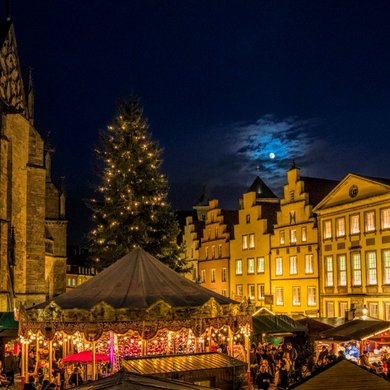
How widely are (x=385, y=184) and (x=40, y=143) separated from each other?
2117cm

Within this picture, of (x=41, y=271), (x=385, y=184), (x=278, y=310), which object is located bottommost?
(x=278, y=310)

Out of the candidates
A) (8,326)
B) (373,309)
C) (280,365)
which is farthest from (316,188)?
(280,365)

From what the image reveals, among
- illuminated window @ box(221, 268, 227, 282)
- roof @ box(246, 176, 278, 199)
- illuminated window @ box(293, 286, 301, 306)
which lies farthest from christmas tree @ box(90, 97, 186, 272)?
roof @ box(246, 176, 278, 199)

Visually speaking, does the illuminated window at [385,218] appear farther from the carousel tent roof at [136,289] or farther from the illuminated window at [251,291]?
the carousel tent roof at [136,289]

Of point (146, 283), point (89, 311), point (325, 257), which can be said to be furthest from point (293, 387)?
point (325, 257)

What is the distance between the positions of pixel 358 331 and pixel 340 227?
635 inches

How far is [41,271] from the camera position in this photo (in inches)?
1556

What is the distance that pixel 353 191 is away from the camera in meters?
37.7

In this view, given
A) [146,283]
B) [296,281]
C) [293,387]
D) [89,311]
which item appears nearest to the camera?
[293,387]

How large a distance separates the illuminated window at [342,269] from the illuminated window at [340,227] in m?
1.32

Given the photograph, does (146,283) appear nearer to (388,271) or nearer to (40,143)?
(388,271)

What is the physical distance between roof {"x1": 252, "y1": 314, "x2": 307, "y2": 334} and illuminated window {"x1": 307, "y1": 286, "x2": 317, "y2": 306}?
1370 centimetres

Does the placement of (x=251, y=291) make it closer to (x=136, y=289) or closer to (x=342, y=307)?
(x=342, y=307)

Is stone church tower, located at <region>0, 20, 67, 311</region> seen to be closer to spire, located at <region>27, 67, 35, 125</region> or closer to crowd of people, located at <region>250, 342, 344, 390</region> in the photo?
spire, located at <region>27, 67, 35, 125</region>
